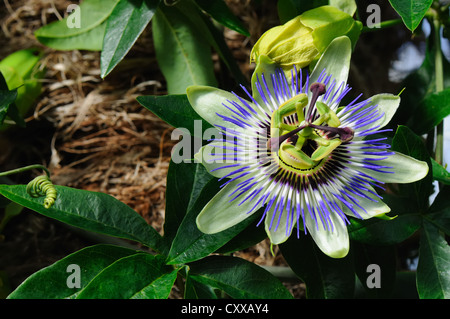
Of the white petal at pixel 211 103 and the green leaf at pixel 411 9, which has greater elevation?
the green leaf at pixel 411 9

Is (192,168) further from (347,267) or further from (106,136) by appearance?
(106,136)

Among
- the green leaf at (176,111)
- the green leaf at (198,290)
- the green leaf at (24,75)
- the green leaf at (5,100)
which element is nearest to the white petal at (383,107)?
the green leaf at (176,111)

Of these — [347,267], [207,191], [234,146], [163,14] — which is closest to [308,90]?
[234,146]

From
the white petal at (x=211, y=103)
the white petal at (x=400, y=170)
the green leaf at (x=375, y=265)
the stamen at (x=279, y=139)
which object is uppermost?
the white petal at (x=211, y=103)

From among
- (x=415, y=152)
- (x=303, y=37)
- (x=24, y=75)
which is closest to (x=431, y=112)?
(x=415, y=152)

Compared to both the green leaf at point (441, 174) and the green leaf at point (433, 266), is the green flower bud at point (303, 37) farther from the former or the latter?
the green leaf at point (433, 266)

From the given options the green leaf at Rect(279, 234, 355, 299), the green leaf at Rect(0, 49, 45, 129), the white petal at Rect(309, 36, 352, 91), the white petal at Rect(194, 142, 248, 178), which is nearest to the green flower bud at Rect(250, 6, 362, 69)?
the white petal at Rect(309, 36, 352, 91)

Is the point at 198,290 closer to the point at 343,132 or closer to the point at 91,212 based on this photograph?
the point at 91,212
